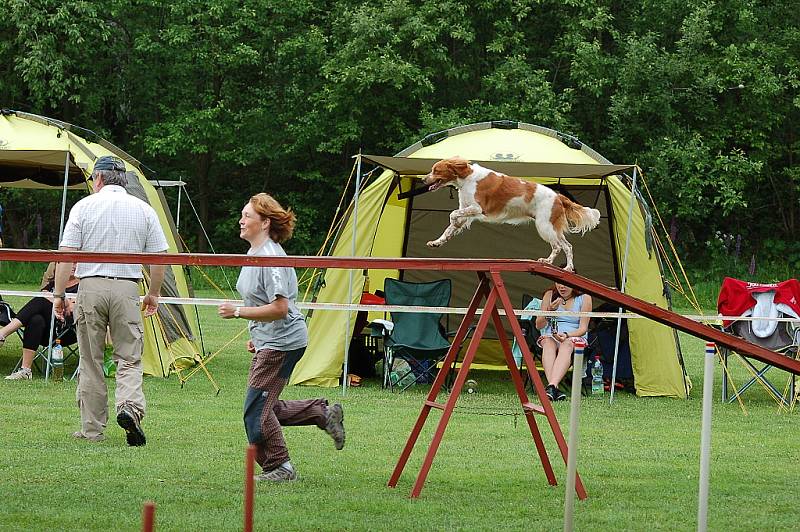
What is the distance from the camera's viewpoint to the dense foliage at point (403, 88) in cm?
2278

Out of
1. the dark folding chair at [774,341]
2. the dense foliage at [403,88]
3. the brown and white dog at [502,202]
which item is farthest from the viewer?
the dense foliage at [403,88]

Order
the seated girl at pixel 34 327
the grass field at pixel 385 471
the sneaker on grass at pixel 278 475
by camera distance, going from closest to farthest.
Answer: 1. the grass field at pixel 385 471
2. the sneaker on grass at pixel 278 475
3. the seated girl at pixel 34 327

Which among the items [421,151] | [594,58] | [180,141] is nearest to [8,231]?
[180,141]

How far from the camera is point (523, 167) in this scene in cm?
916

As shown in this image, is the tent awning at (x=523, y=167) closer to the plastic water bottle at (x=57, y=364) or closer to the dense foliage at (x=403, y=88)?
the plastic water bottle at (x=57, y=364)

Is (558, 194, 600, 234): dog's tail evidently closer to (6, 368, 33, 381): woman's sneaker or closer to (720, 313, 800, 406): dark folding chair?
(720, 313, 800, 406): dark folding chair

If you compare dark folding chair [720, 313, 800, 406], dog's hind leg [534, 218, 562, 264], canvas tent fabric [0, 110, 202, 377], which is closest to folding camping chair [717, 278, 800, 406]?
dark folding chair [720, 313, 800, 406]

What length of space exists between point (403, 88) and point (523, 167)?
14555 millimetres

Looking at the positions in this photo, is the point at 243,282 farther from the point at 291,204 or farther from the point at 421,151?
the point at 291,204

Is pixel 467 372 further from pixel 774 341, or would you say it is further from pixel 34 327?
pixel 34 327

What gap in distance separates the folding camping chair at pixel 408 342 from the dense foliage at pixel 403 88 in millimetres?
12492

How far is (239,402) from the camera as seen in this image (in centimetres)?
851

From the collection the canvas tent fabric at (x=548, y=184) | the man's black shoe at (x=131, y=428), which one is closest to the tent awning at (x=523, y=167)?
the canvas tent fabric at (x=548, y=184)

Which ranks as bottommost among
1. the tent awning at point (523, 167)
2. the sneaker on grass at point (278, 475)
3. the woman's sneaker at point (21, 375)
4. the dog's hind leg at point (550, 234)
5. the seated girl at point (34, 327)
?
the woman's sneaker at point (21, 375)
